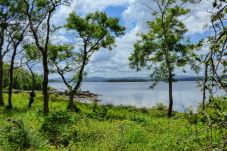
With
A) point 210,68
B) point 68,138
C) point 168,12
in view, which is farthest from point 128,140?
point 168,12

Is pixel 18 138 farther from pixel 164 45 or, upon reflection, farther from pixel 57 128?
pixel 164 45

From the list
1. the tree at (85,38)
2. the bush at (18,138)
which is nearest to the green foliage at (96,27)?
the tree at (85,38)

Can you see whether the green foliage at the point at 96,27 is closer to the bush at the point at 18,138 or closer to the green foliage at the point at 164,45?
the green foliage at the point at 164,45

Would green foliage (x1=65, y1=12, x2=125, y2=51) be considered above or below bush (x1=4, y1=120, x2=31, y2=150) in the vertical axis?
above

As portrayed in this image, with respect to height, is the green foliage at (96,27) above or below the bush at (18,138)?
above

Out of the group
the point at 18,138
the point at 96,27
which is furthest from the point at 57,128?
the point at 96,27

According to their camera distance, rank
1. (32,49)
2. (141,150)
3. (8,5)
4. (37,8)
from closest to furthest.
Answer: (141,150) → (37,8) → (8,5) → (32,49)

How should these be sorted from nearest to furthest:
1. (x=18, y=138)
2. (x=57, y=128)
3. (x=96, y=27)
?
(x=18, y=138), (x=57, y=128), (x=96, y=27)

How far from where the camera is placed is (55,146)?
19281 mm

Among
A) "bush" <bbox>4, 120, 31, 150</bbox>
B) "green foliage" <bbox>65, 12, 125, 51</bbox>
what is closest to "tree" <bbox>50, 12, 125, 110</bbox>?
"green foliage" <bbox>65, 12, 125, 51</bbox>

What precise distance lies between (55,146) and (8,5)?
3092 centimetres

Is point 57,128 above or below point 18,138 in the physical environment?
below

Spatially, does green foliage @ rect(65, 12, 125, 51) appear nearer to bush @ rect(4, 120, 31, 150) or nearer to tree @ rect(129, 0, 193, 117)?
tree @ rect(129, 0, 193, 117)

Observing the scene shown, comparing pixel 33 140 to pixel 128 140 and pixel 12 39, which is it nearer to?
pixel 128 140
